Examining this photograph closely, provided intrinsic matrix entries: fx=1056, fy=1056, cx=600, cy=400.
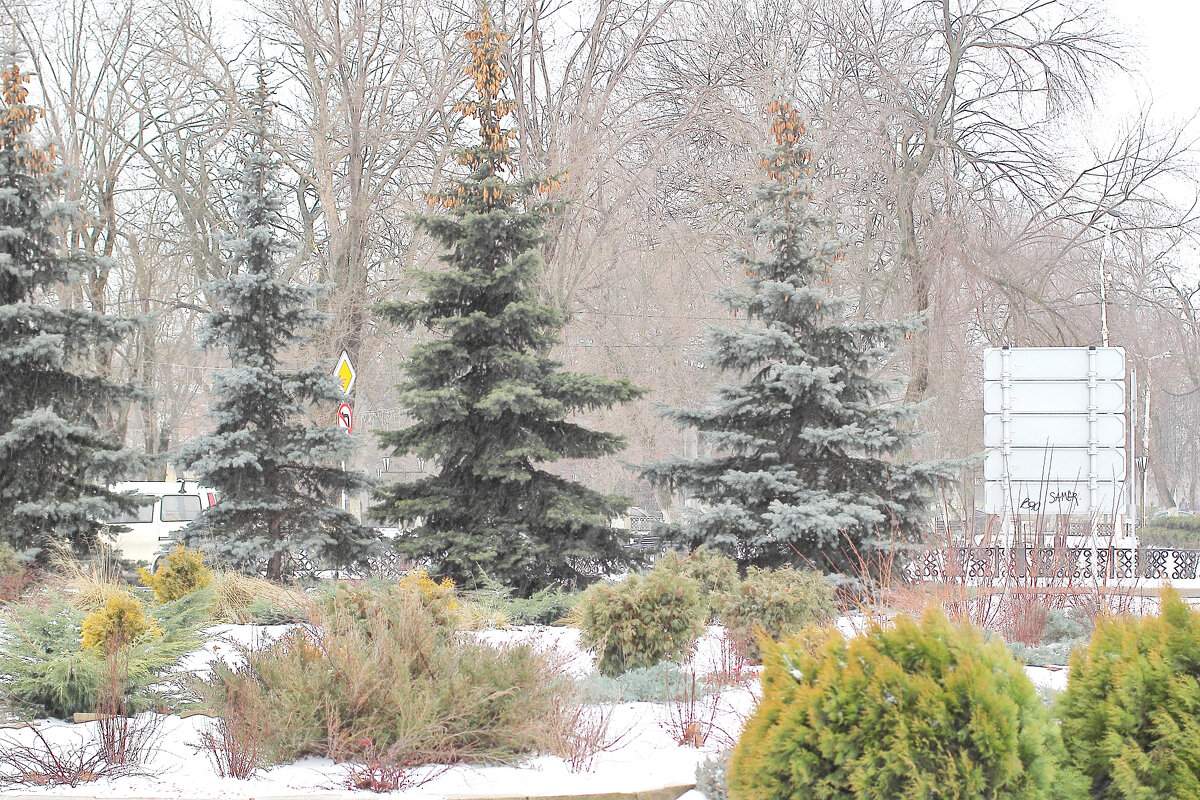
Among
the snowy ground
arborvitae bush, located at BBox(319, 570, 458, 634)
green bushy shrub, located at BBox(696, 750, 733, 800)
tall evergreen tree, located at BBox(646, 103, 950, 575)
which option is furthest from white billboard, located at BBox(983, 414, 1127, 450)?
green bushy shrub, located at BBox(696, 750, 733, 800)

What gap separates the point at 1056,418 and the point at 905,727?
33.9 feet

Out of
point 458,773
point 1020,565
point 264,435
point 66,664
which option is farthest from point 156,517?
point 458,773

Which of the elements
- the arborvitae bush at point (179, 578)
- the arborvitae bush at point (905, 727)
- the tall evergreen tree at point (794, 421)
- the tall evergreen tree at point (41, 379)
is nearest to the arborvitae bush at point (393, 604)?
the arborvitae bush at point (179, 578)

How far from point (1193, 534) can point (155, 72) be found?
95.8 ft

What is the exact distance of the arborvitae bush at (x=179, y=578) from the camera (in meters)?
9.58

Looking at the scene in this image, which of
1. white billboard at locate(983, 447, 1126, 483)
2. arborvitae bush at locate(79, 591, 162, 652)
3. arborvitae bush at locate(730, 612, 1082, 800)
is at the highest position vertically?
white billboard at locate(983, 447, 1126, 483)

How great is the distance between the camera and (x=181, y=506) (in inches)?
807

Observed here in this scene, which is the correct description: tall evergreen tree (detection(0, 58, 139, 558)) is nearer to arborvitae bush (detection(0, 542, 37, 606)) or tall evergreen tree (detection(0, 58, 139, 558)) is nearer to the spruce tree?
arborvitae bush (detection(0, 542, 37, 606))

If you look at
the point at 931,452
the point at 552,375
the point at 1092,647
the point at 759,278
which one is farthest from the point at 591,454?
the point at 931,452

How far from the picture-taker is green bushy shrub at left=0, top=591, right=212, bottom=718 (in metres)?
6.41

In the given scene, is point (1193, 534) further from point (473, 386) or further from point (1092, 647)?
point (1092, 647)

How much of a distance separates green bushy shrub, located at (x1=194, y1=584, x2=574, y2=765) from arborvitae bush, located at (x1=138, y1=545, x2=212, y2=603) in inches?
137

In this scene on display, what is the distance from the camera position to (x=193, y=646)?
7125mm

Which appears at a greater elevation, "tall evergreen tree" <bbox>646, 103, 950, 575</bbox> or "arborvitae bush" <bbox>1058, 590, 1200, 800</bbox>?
"tall evergreen tree" <bbox>646, 103, 950, 575</bbox>
